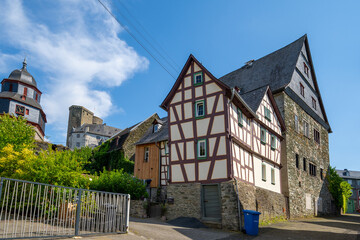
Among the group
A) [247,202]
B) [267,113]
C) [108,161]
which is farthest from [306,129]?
[108,161]

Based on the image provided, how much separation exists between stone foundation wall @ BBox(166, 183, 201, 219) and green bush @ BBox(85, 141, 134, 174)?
15.5 m

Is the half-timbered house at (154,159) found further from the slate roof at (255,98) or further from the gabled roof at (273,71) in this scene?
the gabled roof at (273,71)

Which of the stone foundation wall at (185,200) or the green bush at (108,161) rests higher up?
the green bush at (108,161)

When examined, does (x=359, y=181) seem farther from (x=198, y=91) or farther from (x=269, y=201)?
(x=198, y=91)

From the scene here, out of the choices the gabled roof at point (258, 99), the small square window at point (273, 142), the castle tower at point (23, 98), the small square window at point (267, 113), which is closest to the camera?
the gabled roof at point (258, 99)

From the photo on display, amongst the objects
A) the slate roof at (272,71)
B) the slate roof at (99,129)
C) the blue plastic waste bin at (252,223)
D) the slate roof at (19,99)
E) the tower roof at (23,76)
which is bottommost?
the blue plastic waste bin at (252,223)

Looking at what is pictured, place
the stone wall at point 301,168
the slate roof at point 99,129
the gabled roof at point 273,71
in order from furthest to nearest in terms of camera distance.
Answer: the slate roof at point 99,129 < the gabled roof at point 273,71 < the stone wall at point 301,168

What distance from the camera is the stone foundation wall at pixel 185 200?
17125mm

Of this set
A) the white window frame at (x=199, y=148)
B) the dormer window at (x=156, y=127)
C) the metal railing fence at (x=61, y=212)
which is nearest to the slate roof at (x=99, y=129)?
the dormer window at (x=156, y=127)

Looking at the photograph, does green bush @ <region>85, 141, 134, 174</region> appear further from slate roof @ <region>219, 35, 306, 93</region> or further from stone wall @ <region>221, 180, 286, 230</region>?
stone wall @ <region>221, 180, 286, 230</region>

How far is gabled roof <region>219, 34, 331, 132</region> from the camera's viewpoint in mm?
26562

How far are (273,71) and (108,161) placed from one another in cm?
2060

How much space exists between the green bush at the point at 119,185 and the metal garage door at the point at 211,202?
444 centimetres

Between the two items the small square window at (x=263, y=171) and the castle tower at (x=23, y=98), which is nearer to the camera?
the small square window at (x=263, y=171)
